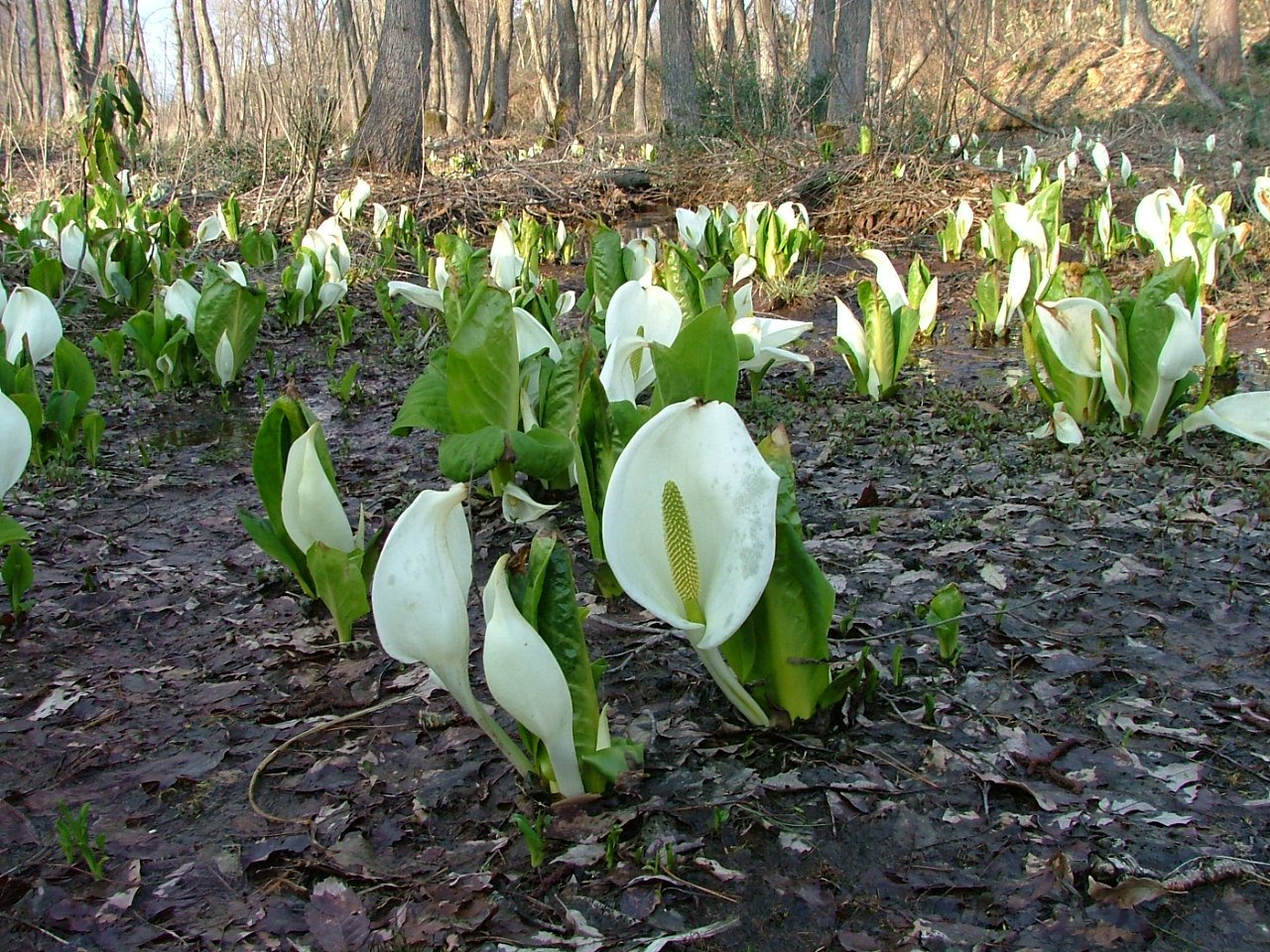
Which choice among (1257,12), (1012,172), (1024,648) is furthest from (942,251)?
(1257,12)

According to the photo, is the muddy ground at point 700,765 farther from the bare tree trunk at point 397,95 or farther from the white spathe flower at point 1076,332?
the bare tree trunk at point 397,95

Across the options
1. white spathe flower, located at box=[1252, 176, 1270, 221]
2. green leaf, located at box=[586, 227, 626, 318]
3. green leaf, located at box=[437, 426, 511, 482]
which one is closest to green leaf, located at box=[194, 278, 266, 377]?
green leaf, located at box=[586, 227, 626, 318]

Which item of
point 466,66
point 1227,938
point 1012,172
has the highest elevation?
point 466,66

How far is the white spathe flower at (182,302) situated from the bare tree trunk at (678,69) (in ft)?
19.4

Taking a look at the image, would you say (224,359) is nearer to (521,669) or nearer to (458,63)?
(521,669)

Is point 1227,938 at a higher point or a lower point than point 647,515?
lower

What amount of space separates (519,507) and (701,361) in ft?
2.50

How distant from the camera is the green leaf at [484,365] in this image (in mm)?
2057

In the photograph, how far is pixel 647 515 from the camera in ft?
4.00

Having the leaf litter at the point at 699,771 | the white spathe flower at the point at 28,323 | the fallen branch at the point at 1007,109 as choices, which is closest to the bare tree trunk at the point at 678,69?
the fallen branch at the point at 1007,109

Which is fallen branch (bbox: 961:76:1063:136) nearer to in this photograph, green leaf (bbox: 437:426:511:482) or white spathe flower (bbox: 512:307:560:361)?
white spathe flower (bbox: 512:307:560:361)

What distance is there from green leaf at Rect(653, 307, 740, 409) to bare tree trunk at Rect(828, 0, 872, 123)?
870 cm

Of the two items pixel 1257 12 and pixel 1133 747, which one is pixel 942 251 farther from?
pixel 1257 12

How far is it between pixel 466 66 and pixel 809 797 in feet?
58.6
